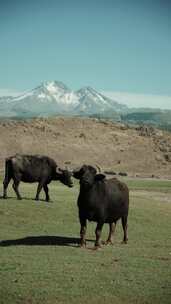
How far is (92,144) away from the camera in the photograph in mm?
90812

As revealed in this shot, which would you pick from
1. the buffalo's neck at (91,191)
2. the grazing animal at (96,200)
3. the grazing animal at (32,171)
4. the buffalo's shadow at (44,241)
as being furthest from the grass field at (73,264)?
the grazing animal at (32,171)

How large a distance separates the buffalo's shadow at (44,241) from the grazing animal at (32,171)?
337 inches

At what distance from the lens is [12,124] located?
96125 mm

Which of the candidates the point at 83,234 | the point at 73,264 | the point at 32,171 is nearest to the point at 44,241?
the point at 83,234

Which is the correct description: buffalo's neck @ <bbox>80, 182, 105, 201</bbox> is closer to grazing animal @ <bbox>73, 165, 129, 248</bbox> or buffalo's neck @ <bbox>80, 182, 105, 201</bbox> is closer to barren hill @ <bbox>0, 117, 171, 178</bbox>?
grazing animal @ <bbox>73, 165, 129, 248</bbox>

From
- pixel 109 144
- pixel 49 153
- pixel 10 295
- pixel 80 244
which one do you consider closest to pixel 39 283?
pixel 10 295

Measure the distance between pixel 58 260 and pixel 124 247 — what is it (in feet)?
14.3

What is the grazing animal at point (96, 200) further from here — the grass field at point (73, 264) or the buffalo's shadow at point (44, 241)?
the buffalo's shadow at point (44, 241)

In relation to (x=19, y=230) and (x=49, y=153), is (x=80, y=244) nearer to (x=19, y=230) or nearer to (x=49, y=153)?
(x=19, y=230)

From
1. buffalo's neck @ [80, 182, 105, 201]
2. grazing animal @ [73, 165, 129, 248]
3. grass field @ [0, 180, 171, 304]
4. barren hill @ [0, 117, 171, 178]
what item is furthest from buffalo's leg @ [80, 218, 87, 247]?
barren hill @ [0, 117, 171, 178]

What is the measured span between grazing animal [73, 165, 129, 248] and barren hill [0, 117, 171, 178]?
2141 inches

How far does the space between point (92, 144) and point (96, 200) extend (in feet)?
230

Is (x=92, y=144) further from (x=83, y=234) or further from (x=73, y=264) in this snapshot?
(x=73, y=264)

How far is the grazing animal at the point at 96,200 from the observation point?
20375 millimetres
